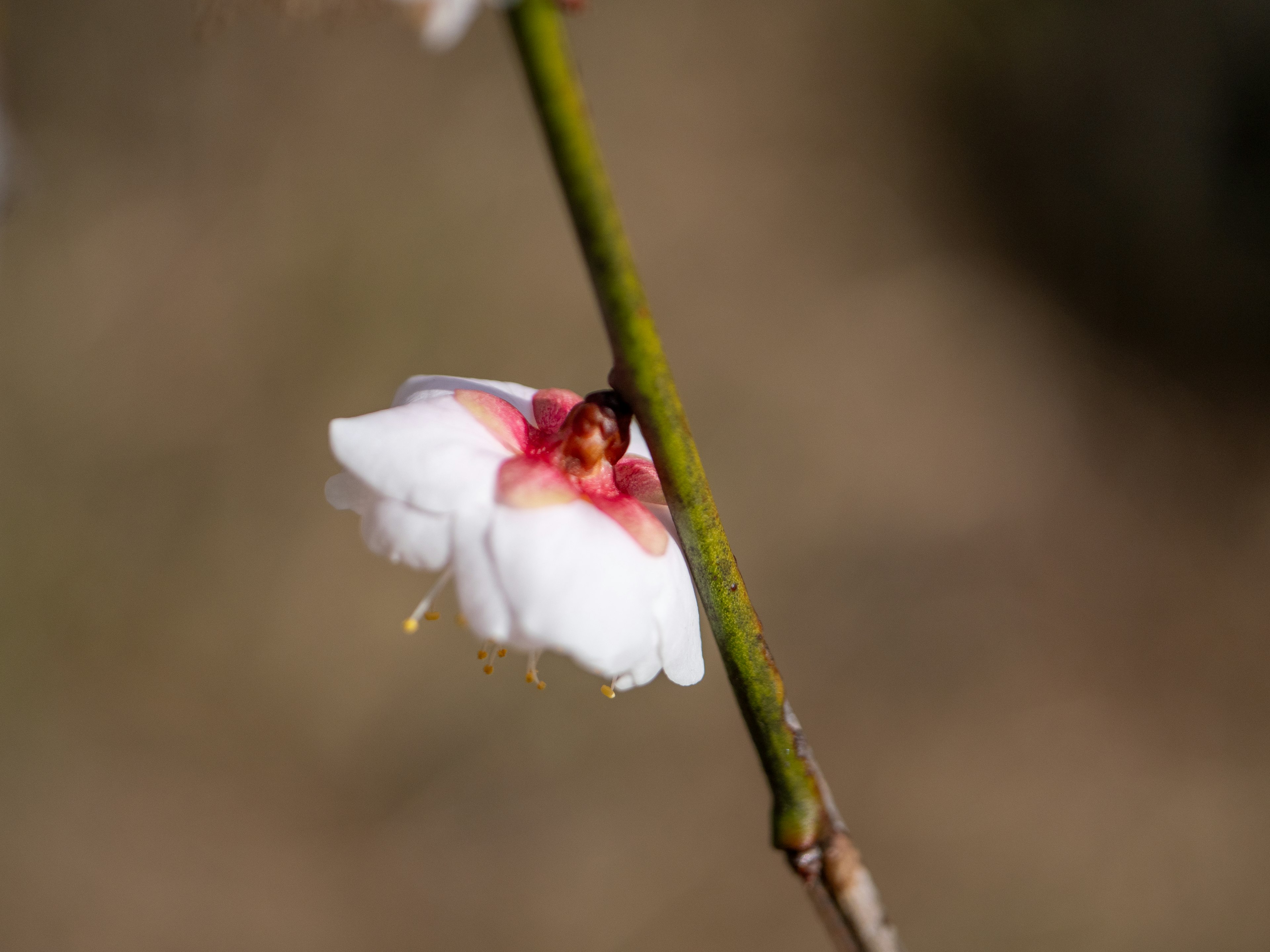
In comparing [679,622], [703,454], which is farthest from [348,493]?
[703,454]

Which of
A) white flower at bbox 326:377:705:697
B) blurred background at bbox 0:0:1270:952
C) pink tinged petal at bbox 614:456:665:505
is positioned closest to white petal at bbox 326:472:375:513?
A: white flower at bbox 326:377:705:697

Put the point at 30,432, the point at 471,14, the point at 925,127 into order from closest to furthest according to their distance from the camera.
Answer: the point at 471,14 → the point at 30,432 → the point at 925,127

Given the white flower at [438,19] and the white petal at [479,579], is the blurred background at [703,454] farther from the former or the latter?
the white flower at [438,19]

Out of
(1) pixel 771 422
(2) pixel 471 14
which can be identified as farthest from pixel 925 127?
(2) pixel 471 14

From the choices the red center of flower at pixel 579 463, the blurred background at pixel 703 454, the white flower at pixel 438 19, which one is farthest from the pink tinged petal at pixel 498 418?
the blurred background at pixel 703 454

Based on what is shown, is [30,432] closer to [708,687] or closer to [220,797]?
[220,797]

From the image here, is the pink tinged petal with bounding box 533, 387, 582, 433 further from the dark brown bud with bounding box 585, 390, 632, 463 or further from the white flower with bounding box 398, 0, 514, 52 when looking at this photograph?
the white flower with bounding box 398, 0, 514, 52
